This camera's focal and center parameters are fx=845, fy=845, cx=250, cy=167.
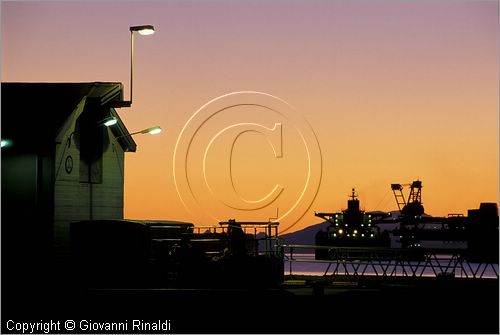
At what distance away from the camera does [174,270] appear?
3114 cm

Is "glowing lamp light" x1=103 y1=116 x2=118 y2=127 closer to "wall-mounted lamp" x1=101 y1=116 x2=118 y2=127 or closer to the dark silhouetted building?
"wall-mounted lamp" x1=101 y1=116 x2=118 y2=127

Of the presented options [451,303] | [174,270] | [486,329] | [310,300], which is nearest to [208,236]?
[174,270]

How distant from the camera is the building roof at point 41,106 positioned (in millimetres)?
31047

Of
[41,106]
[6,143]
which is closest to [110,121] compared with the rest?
[41,106]

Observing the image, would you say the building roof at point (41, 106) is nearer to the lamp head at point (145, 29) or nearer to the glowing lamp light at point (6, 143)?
the glowing lamp light at point (6, 143)

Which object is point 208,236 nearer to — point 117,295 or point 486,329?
point 117,295

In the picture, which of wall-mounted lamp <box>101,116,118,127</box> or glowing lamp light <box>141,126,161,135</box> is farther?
glowing lamp light <box>141,126,161,135</box>

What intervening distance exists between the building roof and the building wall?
0.51 m

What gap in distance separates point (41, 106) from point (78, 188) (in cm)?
365

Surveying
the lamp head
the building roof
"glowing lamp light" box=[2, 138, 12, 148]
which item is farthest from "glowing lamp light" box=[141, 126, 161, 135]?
"glowing lamp light" box=[2, 138, 12, 148]

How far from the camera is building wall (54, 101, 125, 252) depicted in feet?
104

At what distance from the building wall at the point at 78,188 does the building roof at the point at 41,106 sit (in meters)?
0.51

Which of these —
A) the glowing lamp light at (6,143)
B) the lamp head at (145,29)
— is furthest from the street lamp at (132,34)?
the glowing lamp light at (6,143)

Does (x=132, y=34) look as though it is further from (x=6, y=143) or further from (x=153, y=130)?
(x=6, y=143)
